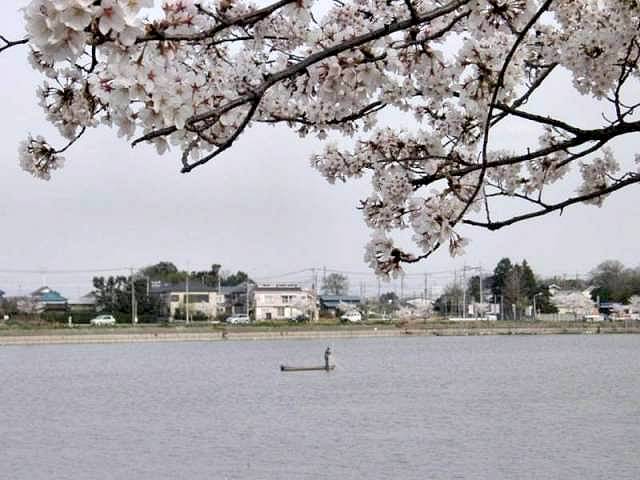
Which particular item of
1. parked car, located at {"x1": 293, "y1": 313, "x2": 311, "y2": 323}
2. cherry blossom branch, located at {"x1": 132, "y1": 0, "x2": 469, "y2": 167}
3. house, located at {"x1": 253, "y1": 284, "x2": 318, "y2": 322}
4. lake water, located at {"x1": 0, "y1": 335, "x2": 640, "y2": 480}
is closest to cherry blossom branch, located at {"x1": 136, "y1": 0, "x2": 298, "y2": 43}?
cherry blossom branch, located at {"x1": 132, "y1": 0, "x2": 469, "y2": 167}

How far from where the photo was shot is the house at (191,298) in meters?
98.5

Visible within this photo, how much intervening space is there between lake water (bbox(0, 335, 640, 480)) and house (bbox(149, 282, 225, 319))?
44.8 metres

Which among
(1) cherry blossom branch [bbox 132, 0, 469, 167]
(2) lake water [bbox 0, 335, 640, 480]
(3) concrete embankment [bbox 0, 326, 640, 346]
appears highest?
(1) cherry blossom branch [bbox 132, 0, 469, 167]

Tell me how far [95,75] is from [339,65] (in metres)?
1.27

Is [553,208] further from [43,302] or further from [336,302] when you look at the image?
[336,302]

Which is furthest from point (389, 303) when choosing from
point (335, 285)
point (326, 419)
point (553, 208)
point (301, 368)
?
point (553, 208)

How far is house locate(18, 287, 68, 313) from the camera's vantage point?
3579 inches

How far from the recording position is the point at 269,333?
2820 inches

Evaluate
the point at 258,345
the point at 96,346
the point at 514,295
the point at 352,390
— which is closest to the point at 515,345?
the point at 258,345

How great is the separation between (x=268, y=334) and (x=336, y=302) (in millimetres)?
56553

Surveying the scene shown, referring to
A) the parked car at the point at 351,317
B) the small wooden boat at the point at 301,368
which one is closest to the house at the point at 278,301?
the parked car at the point at 351,317

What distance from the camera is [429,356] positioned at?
55.6 m

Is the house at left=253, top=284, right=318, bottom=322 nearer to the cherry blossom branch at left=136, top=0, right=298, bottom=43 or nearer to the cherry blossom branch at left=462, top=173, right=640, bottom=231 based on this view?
the cherry blossom branch at left=462, top=173, right=640, bottom=231

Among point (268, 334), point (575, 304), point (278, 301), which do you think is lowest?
point (268, 334)
